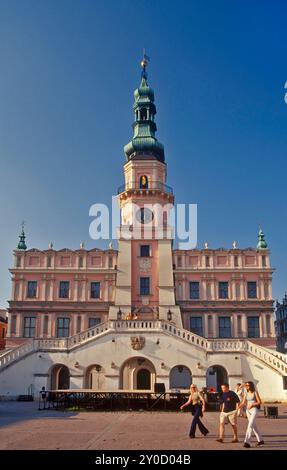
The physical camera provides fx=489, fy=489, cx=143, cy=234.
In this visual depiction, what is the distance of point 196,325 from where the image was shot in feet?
158

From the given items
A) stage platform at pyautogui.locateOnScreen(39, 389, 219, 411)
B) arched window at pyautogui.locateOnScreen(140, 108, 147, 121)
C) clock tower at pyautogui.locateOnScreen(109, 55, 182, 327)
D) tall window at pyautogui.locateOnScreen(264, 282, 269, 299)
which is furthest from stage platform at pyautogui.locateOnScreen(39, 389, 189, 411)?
arched window at pyautogui.locateOnScreen(140, 108, 147, 121)

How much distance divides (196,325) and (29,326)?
1639 cm

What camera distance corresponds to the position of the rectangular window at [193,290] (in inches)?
1934

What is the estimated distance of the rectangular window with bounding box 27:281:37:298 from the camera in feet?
160

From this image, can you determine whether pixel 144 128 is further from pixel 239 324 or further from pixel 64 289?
pixel 239 324

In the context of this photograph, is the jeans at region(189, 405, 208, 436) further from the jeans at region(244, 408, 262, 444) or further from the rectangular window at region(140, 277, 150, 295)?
the rectangular window at region(140, 277, 150, 295)

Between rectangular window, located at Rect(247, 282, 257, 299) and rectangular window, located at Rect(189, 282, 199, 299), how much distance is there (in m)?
5.09

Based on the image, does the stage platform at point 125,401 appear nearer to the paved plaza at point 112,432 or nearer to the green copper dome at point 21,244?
the paved plaza at point 112,432

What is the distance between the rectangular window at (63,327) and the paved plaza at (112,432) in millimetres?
22868

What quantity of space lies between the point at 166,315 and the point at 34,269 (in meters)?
14.2

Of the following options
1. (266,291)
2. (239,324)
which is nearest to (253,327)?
(239,324)

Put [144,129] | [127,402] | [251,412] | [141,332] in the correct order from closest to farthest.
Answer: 1. [251,412]
2. [127,402]
3. [141,332]
4. [144,129]

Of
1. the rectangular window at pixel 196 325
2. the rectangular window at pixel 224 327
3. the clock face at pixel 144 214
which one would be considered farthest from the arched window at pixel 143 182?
the rectangular window at pixel 224 327
